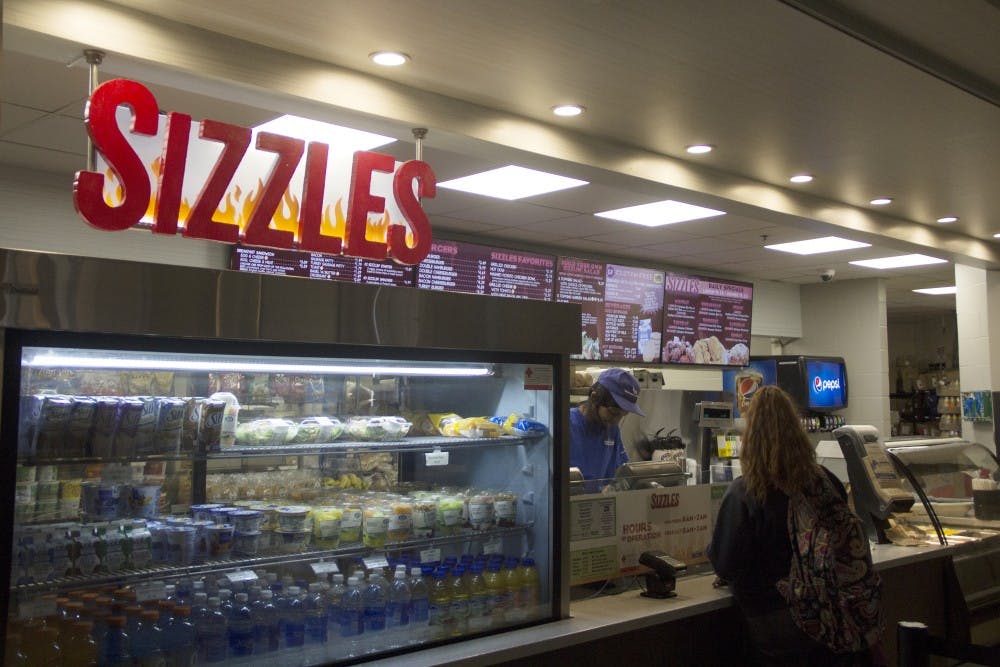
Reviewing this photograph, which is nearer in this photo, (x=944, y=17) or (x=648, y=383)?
(x=944, y=17)

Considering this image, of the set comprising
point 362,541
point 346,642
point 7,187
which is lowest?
point 346,642

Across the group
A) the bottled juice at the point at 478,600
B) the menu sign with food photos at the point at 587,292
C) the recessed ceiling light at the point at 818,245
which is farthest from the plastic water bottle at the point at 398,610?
the recessed ceiling light at the point at 818,245

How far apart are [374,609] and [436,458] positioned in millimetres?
686

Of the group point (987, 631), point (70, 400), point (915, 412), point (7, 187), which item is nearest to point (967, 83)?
point (987, 631)

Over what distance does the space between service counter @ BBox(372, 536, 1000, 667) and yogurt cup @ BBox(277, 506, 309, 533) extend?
49 centimetres

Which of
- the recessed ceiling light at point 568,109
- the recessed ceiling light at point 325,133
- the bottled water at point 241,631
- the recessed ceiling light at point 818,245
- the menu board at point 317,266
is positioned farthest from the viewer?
the recessed ceiling light at point 818,245

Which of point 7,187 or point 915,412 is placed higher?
point 7,187

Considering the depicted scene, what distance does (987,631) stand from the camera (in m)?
4.69

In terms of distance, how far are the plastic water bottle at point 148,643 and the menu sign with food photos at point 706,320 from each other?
613 cm

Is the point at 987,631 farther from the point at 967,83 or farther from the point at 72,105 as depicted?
the point at 72,105

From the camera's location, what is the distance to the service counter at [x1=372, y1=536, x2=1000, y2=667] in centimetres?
265

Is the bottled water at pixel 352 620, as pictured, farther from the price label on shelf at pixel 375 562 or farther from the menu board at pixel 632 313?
the menu board at pixel 632 313

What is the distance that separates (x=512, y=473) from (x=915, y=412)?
10.8 m

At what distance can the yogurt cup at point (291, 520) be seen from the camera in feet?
8.72
